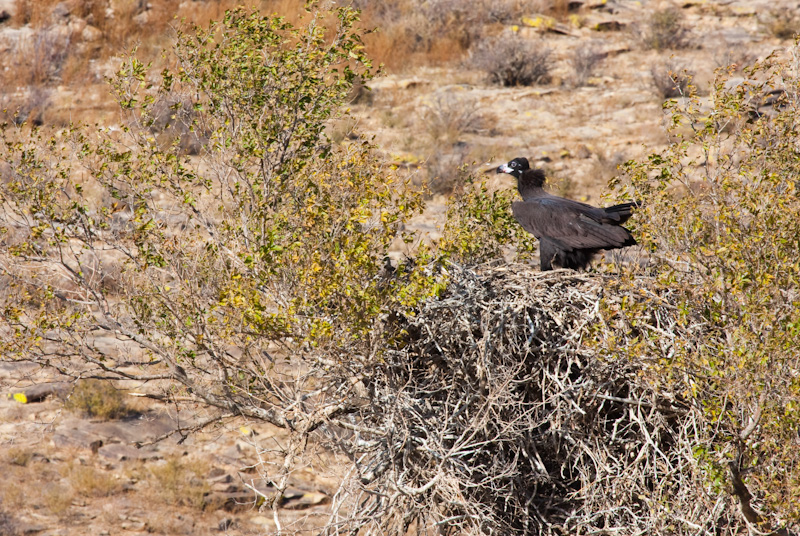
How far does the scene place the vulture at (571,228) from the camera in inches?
336

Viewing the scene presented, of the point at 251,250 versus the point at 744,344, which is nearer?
the point at 744,344

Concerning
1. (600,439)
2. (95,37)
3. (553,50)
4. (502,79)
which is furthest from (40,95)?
(600,439)

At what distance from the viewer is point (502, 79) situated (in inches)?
883

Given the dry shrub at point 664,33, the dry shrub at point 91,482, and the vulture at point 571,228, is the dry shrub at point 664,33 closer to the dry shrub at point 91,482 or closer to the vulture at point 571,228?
the vulture at point 571,228

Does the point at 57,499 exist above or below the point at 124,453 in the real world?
above

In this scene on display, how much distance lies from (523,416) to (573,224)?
7.19 ft

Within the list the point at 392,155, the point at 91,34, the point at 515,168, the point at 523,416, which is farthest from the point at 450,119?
the point at 523,416

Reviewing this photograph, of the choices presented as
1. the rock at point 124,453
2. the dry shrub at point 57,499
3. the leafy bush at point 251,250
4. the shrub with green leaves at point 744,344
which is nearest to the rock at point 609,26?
the leafy bush at point 251,250

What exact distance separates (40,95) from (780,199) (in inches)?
693

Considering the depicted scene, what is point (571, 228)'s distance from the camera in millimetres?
8703

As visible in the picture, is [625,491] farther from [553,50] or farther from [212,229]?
[553,50]

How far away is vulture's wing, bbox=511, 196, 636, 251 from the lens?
8.52 m

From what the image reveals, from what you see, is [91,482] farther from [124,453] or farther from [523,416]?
[523,416]

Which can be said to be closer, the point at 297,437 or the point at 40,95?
the point at 297,437
